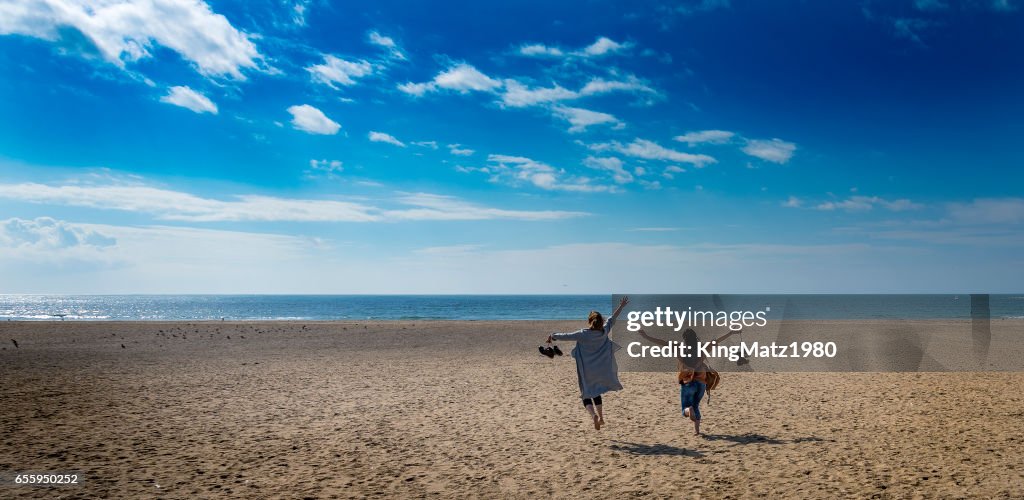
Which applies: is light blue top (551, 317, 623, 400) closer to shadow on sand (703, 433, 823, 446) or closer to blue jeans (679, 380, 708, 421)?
blue jeans (679, 380, 708, 421)

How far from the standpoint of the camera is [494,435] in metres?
10.3

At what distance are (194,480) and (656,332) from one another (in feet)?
115

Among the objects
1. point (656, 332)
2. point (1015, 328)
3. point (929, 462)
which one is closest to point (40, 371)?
point (929, 462)

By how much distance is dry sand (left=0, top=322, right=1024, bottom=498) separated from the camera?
766cm

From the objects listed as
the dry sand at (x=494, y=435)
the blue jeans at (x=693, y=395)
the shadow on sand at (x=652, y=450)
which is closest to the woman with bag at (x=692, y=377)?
the blue jeans at (x=693, y=395)

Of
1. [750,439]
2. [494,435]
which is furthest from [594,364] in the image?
[750,439]

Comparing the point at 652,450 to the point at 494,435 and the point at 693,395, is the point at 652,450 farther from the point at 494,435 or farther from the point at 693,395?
the point at 494,435

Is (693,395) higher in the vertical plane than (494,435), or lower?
higher

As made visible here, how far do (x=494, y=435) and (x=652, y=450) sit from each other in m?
2.64

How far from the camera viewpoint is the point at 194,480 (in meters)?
7.93

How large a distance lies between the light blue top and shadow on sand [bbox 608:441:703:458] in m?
1.02

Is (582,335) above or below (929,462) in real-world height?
above

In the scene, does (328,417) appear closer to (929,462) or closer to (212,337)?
(929,462)

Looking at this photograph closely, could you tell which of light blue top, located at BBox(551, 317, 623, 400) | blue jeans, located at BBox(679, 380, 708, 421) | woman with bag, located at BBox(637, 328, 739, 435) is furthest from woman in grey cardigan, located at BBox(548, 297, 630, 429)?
blue jeans, located at BBox(679, 380, 708, 421)
